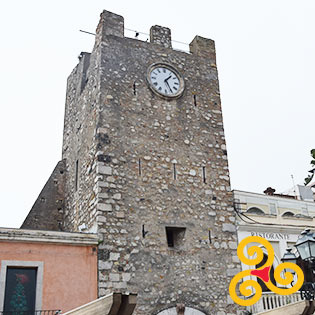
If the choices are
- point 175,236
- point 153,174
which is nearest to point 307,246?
point 175,236

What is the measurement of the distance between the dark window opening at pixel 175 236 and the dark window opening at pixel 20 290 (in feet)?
12.0

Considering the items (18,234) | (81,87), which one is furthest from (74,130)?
(18,234)

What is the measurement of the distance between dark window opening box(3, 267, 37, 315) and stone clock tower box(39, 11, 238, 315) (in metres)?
1.56

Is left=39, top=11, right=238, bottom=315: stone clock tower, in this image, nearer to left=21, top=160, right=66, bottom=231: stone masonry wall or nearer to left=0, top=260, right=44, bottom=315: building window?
left=21, top=160, right=66, bottom=231: stone masonry wall

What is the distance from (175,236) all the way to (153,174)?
5.91 ft

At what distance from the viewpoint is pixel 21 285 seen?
973 centimetres

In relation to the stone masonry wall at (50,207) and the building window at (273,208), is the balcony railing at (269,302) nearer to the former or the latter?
the building window at (273,208)

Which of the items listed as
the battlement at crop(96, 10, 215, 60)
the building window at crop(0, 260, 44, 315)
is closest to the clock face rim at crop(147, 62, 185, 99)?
the battlement at crop(96, 10, 215, 60)

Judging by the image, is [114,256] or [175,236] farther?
[175,236]

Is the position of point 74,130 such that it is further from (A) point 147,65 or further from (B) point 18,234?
(B) point 18,234

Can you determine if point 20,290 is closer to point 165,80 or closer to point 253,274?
point 253,274

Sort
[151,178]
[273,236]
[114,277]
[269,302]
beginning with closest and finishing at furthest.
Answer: [114,277] < [151,178] < [269,302] < [273,236]

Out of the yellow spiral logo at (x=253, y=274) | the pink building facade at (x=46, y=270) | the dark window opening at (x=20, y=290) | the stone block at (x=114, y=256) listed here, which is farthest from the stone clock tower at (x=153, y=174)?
the dark window opening at (x=20, y=290)

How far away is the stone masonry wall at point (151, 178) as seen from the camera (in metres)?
10.8
